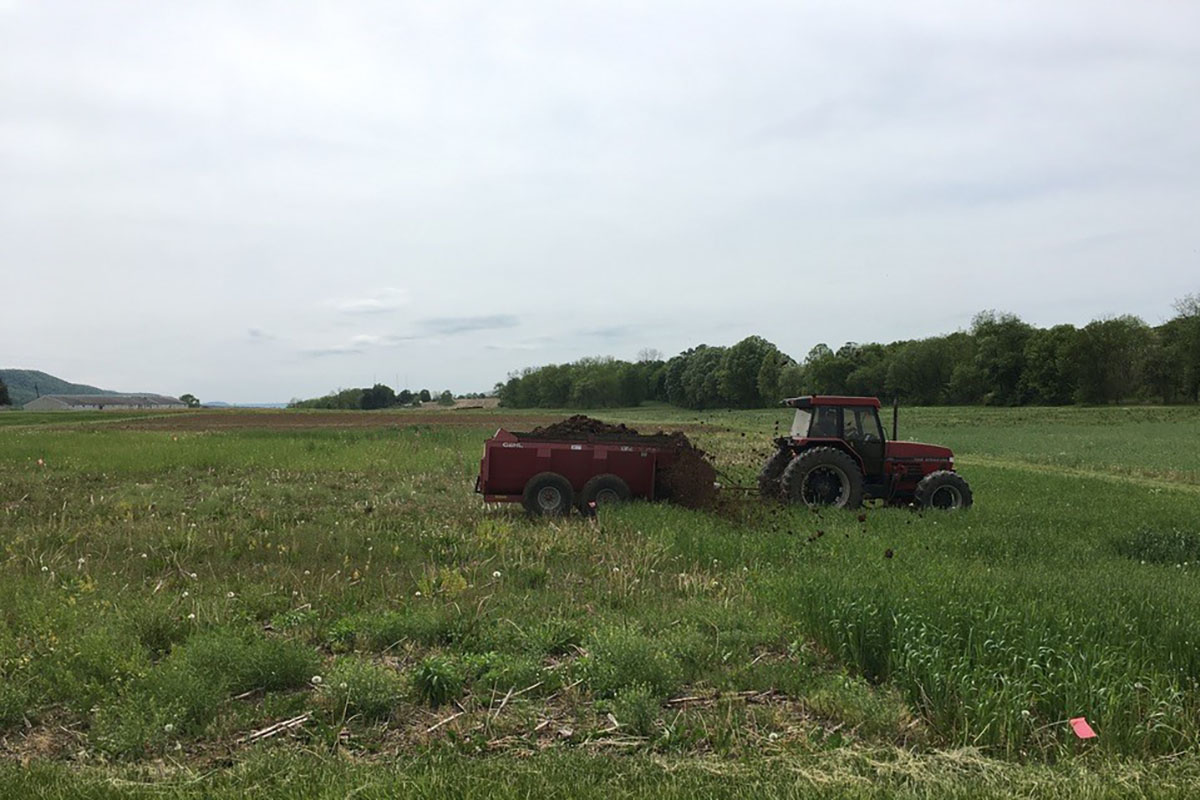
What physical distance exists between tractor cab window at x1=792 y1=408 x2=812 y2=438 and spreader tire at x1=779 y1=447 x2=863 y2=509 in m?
0.55

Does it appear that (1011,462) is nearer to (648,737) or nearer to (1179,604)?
(1179,604)

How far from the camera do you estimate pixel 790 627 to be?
18.9 feet

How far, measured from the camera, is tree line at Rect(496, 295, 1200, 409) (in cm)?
7106

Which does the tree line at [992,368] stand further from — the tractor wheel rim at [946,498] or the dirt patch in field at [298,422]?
the tractor wheel rim at [946,498]

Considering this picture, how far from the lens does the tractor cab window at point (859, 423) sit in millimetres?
12727

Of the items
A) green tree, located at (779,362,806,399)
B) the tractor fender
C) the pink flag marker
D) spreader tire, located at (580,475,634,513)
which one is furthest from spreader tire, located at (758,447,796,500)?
green tree, located at (779,362,806,399)

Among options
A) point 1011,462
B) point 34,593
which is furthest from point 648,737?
point 1011,462

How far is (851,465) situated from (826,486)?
547mm

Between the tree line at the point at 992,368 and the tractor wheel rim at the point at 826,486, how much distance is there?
44.5 metres

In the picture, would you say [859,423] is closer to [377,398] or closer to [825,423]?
[825,423]

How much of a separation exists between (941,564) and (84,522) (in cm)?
1130

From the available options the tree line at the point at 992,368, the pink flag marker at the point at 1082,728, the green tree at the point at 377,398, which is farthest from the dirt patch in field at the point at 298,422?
the green tree at the point at 377,398

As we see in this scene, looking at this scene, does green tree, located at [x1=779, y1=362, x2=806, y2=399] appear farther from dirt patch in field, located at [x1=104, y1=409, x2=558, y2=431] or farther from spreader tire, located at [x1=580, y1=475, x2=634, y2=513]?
spreader tire, located at [x1=580, y1=475, x2=634, y2=513]

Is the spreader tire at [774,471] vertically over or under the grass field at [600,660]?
over
